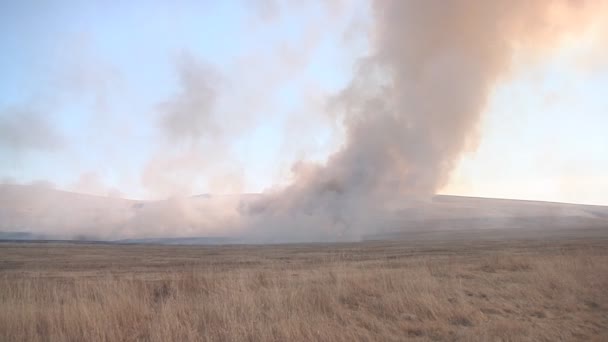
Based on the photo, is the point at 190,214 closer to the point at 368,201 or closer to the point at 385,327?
the point at 368,201

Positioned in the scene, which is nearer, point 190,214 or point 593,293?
point 593,293

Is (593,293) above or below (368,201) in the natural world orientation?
below

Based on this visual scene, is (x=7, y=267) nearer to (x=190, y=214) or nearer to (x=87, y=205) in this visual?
(x=190, y=214)

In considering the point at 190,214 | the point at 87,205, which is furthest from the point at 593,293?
the point at 87,205

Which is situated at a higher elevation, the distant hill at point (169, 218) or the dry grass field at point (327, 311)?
the distant hill at point (169, 218)

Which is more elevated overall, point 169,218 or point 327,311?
point 169,218

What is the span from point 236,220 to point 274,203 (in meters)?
9.88

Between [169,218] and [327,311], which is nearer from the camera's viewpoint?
[327,311]

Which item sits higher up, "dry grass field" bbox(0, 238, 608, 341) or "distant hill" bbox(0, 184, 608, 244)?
"distant hill" bbox(0, 184, 608, 244)

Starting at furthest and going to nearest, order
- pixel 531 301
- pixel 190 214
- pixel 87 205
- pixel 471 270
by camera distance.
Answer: pixel 87 205, pixel 190 214, pixel 471 270, pixel 531 301

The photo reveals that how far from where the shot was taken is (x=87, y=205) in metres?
136

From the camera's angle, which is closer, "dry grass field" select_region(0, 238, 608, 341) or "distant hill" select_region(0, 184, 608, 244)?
"dry grass field" select_region(0, 238, 608, 341)

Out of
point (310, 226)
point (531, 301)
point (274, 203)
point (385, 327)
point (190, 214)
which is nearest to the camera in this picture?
point (385, 327)

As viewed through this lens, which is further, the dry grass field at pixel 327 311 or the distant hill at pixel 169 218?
the distant hill at pixel 169 218
